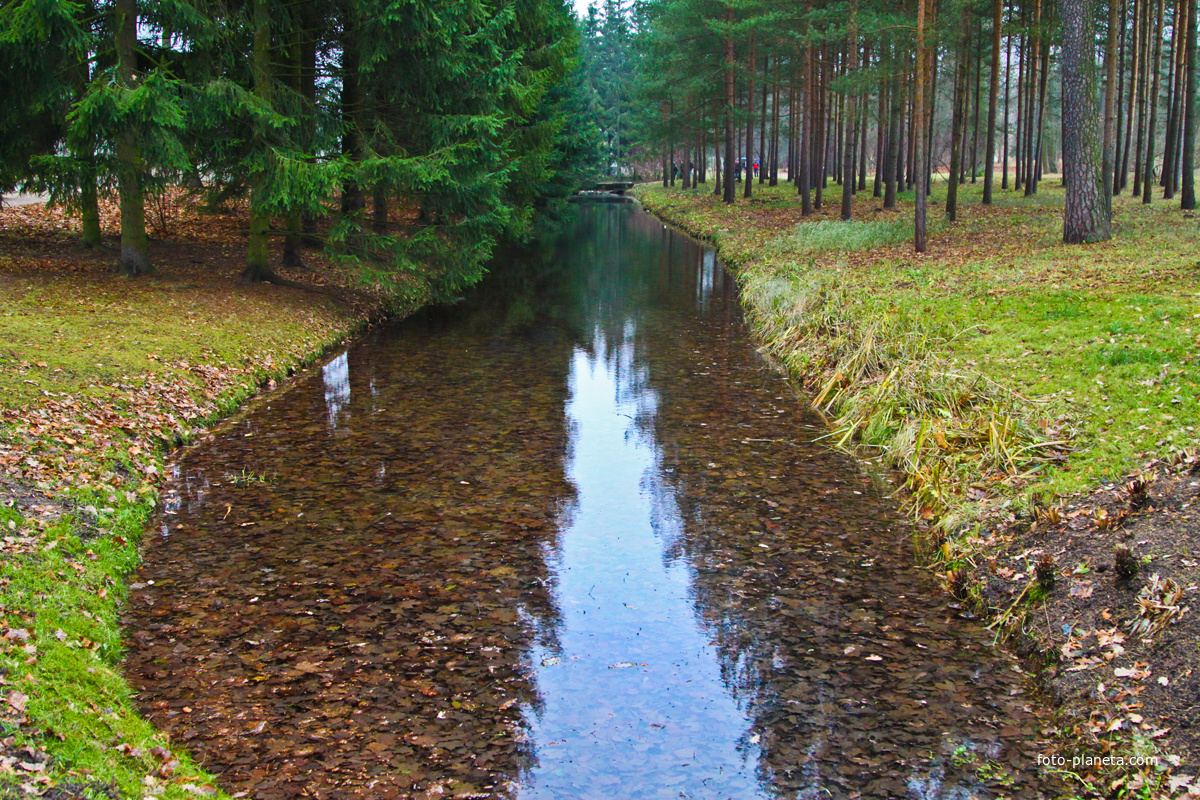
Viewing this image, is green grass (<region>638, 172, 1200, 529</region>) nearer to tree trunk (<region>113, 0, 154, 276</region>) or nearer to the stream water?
the stream water

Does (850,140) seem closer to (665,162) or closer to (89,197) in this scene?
(89,197)

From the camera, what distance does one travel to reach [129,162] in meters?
15.0

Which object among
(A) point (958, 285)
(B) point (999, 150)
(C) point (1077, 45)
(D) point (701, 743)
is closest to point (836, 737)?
(D) point (701, 743)

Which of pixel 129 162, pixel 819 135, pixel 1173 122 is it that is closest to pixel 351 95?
pixel 129 162

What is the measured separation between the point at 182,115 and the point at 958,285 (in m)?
13.3

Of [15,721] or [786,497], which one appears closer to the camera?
[15,721]

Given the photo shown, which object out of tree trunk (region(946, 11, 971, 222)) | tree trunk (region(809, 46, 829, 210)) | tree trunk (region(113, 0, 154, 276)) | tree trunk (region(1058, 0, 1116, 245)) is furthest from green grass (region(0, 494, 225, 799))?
tree trunk (region(809, 46, 829, 210))

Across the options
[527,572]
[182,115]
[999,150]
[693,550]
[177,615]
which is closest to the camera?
[177,615]

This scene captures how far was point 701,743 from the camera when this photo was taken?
5.24 metres

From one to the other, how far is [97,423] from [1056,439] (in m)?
9.51

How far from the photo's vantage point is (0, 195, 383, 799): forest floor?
4.61m

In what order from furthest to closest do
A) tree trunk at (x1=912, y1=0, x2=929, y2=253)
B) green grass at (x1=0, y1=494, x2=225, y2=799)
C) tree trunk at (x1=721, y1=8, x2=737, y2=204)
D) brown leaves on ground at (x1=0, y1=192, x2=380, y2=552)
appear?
tree trunk at (x1=721, y1=8, x2=737, y2=204) → tree trunk at (x1=912, y1=0, x2=929, y2=253) → brown leaves on ground at (x1=0, y1=192, x2=380, y2=552) → green grass at (x1=0, y1=494, x2=225, y2=799)

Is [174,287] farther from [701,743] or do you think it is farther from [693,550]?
[701,743]

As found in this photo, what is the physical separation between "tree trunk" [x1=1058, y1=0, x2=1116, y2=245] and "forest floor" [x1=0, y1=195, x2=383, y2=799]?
15.3m
